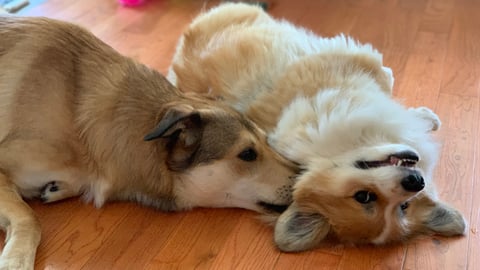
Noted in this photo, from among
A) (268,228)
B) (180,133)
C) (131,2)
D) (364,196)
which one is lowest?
(268,228)

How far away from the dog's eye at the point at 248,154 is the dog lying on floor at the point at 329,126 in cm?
12

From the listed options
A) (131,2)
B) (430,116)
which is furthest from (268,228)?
(131,2)

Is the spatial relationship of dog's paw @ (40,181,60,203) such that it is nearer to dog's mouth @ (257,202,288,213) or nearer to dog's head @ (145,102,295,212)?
dog's head @ (145,102,295,212)

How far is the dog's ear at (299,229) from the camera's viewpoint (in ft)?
6.10

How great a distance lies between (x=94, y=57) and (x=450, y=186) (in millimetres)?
1398

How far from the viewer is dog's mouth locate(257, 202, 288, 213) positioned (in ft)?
6.59

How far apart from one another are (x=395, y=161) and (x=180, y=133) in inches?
27.3

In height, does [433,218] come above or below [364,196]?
below

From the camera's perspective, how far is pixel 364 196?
1798 millimetres

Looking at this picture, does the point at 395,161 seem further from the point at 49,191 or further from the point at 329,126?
the point at 49,191

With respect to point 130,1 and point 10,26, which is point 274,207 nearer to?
point 10,26

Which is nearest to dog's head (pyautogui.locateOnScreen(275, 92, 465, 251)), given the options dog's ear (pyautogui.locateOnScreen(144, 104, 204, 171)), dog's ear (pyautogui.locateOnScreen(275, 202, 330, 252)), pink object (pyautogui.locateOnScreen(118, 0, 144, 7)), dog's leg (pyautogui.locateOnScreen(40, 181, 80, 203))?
dog's ear (pyautogui.locateOnScreen(275, 202, 330, 252))

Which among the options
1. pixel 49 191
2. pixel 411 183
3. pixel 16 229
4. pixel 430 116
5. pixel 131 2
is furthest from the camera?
pixel 131 2

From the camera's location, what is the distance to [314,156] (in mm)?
1954
